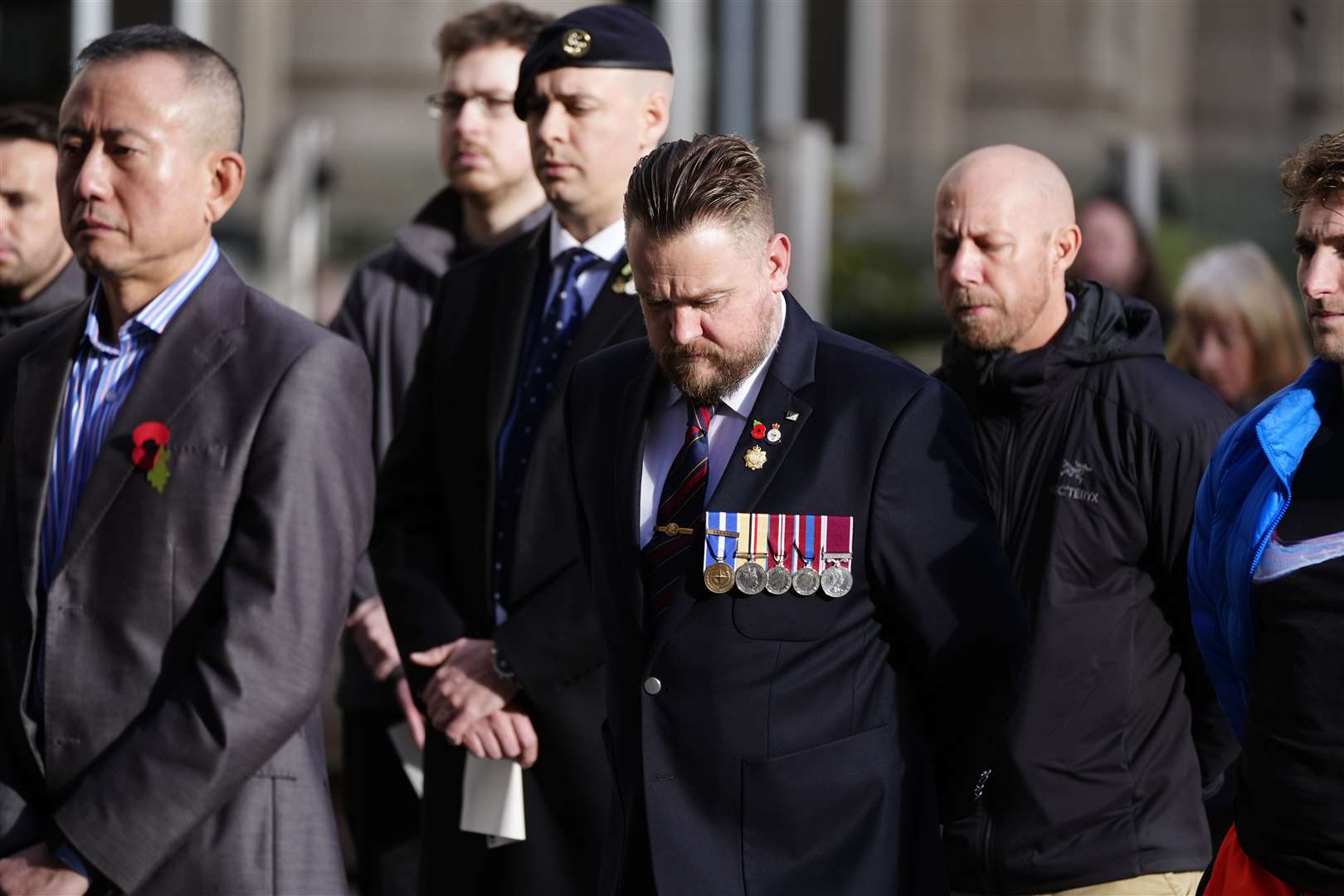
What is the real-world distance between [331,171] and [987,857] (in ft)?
34.3

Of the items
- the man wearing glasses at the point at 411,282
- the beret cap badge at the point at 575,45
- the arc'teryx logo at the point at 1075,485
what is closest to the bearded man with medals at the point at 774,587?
the arc'teryx logo at the point at 1075,485

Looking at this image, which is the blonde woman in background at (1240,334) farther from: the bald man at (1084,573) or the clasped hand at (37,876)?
the clasped hand at (37,876)

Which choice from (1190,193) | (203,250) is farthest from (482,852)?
(1190,193)

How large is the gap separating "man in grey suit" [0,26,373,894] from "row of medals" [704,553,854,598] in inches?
32.3

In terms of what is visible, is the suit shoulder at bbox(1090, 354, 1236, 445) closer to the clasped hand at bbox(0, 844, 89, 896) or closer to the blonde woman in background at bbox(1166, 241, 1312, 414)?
the blonde woman in background at bbox(1166, 241, 1312, 414)

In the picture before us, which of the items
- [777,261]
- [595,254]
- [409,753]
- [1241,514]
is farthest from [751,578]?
[409,753]

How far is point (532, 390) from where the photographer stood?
13.7 feet

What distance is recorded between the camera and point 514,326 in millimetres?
4254

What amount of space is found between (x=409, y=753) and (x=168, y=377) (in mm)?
1461

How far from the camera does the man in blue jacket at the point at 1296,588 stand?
3045 mm

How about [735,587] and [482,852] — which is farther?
[482,852]

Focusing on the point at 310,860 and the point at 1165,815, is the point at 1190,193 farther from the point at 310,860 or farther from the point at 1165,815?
the point at 310,860

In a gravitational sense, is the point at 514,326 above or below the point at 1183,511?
above

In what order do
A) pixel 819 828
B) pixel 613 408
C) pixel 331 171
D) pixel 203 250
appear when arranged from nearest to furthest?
1. pixel 819 828
2. pixel 613 408
3. pixel 203 250
4. pixel 331 171
